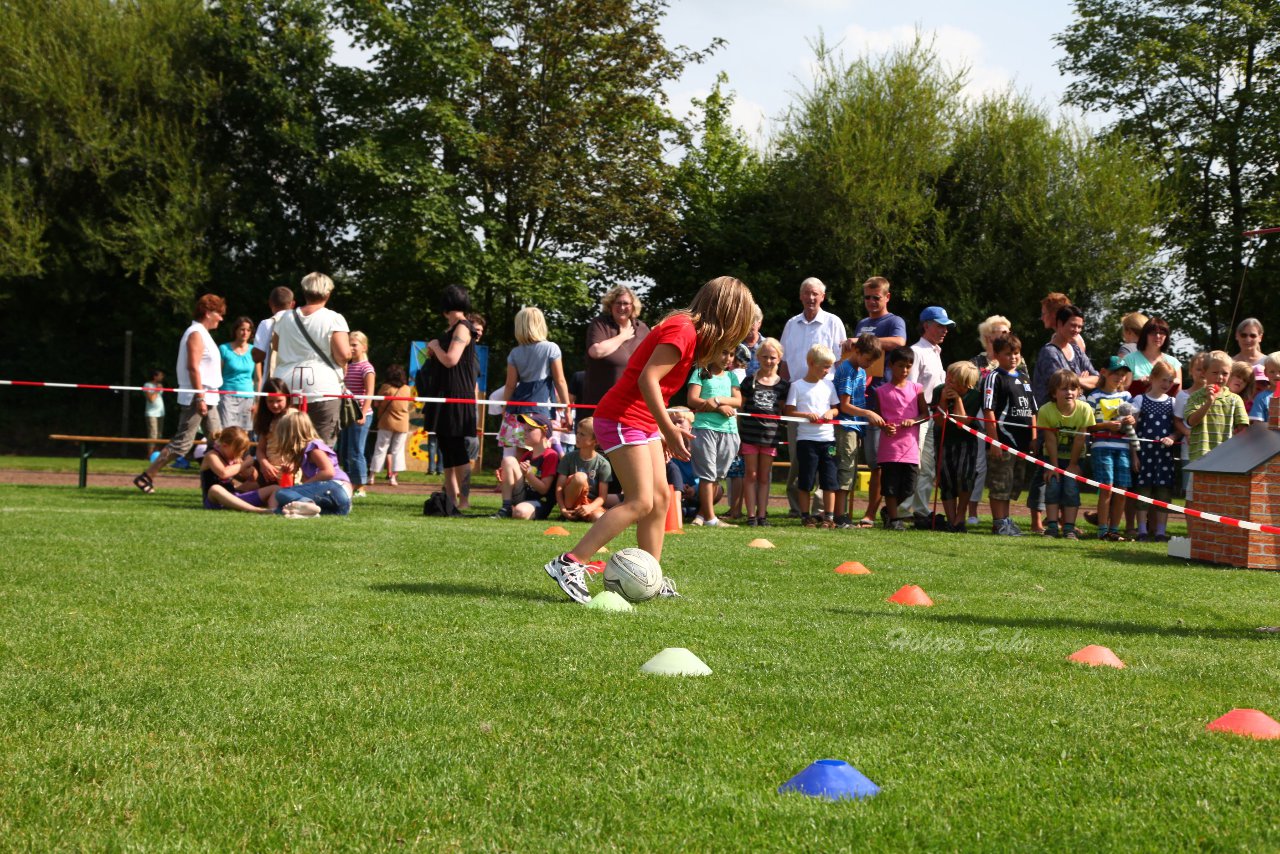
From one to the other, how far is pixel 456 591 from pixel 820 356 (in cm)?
696

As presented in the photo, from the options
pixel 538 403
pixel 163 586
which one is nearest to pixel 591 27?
pixel 538 403

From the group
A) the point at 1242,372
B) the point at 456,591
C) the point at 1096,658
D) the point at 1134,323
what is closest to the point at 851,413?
the point at 1134,323

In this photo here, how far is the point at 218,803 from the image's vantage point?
3.15 metres

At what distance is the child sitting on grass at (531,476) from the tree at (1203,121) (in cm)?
2434

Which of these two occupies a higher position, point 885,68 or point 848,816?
point 885,68

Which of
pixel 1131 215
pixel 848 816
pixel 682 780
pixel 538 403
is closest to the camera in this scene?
pixel 848 816

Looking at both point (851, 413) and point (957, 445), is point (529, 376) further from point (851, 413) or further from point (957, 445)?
point (957, 445)

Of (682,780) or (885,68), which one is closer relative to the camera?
(682,780)

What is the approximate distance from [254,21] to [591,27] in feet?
29.6

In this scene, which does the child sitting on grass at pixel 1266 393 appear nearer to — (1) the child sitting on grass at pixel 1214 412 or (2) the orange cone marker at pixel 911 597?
(1) the child sitting on grass at pixel 1214 412

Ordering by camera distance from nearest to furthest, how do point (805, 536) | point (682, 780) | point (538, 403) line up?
1. point (682, 780)
2. point (805, 536)
3. point (538, 403)

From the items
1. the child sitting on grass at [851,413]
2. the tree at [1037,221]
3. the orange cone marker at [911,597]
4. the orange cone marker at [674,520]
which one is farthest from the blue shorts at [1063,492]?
the tree at [1037,221]

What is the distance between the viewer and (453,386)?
40.3ft

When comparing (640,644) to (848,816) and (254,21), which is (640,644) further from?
(254,21)
